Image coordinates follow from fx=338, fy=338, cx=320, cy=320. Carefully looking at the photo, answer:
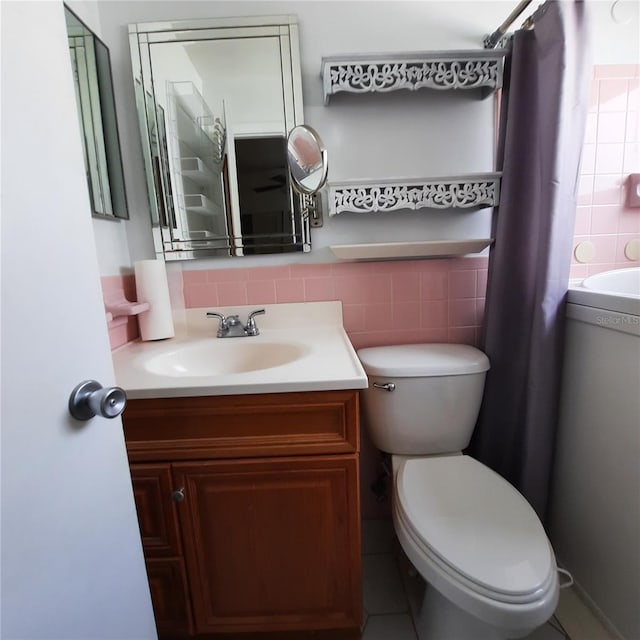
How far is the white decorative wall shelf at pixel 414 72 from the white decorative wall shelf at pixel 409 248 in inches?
17.8

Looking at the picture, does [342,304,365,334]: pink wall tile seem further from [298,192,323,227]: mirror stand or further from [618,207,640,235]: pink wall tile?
[618,207,640,235]: pink wall tile

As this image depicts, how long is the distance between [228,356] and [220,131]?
29.1 inches

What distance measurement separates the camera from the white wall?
3.53 feet

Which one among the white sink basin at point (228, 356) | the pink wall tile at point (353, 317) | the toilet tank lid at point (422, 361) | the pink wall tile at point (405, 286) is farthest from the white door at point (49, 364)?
the pink wall tile at point (405, 286)

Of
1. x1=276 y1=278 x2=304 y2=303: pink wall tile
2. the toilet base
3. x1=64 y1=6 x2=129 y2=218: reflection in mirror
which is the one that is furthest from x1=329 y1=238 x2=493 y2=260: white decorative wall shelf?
the toilet base

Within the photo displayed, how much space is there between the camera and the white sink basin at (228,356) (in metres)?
1.03

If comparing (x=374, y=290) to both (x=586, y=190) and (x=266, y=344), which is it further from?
(x=586, y=190)

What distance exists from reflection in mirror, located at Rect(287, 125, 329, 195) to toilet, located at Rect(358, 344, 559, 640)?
549 mm

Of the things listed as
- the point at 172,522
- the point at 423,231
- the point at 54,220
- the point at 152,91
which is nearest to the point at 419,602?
the point at 172,522

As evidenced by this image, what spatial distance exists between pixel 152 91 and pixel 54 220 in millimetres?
941

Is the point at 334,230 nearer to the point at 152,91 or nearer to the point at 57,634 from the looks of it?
the point at 152,91

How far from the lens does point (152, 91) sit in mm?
1099

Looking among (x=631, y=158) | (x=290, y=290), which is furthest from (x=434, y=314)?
(x=631, y=158)

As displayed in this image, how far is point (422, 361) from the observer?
1.04 m
